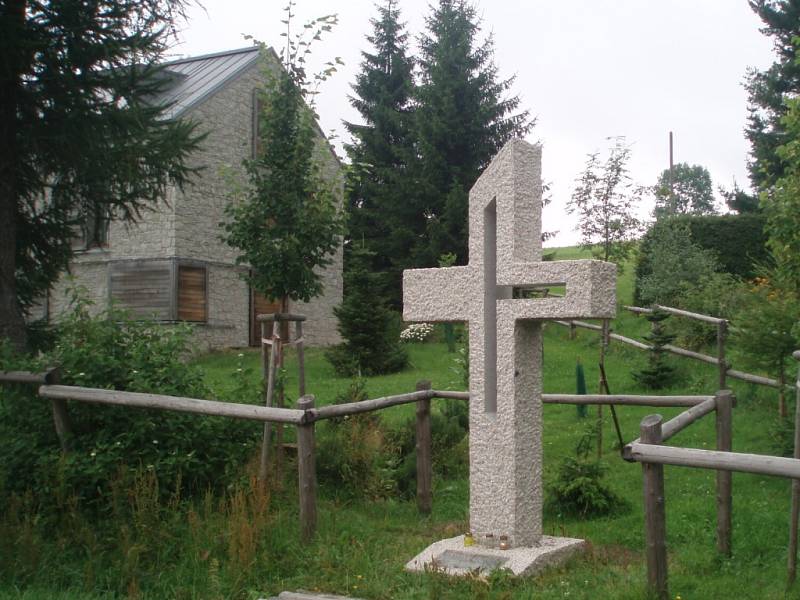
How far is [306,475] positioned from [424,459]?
1.74 meters

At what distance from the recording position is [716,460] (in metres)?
4.30

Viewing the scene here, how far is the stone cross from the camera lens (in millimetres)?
5453

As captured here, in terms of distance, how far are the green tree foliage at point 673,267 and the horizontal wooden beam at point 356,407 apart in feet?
42.6

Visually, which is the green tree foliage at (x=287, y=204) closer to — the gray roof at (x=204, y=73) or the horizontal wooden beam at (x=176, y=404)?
the horizontal wooden beam at (x=176, y=404)

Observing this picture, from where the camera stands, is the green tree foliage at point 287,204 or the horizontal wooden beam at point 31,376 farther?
the green tree foliage at point 287,204

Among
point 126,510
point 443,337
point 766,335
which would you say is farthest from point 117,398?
point 443,337

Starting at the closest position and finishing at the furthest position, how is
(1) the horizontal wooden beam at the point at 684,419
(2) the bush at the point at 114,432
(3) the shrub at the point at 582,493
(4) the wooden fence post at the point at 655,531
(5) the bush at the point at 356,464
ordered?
1. (4) the wooden fence post at the point at 655,531
2. (1) the horizontal wooden beam at the point at 684,419
3. (2) the bush at the point at 114,432
4. (3) the shrub at the point at 582,493
5. (5) the bush at the point at 356,464

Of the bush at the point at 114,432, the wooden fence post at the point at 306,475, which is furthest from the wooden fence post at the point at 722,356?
the bush at the point at 114,432

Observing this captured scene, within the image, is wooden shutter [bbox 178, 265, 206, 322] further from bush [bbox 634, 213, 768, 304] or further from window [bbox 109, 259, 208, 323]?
bush [bbox 634, 213, 768, 304]

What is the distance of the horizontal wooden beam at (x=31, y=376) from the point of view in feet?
20.8

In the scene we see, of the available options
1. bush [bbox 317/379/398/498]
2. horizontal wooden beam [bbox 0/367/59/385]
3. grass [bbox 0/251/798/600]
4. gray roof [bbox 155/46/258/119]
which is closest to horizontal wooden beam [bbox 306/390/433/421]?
grass [bbox 0/251/798/600]

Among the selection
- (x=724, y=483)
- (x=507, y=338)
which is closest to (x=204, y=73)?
(x=507, y=338)

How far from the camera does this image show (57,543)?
5.89m

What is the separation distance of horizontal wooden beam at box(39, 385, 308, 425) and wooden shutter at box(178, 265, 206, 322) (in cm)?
1317
